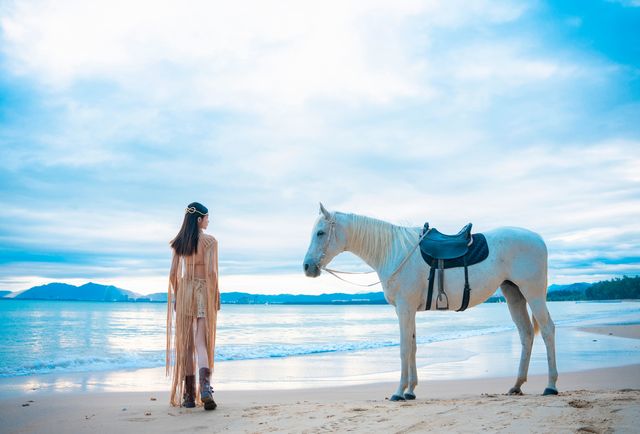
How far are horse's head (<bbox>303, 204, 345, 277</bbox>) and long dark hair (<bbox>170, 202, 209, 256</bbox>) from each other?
1.20m

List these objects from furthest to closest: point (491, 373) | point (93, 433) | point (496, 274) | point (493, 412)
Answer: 1. point (491, 373)
2. point (496, 274)
3. point (93, 433)
4. point (493, 412)

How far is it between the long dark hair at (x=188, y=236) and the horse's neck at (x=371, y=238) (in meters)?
1.67

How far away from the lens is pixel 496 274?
18.2 ft

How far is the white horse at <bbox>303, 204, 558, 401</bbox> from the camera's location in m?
5.46

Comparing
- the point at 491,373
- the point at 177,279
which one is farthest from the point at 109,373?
the point at 491,373

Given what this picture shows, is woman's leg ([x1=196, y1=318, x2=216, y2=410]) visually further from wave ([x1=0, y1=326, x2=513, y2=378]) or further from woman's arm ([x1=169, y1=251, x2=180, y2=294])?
wave ([x1=0, y1=326, x2=513, y2=378])

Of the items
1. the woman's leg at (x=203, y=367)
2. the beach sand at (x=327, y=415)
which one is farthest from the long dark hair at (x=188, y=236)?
the beach sand at (x=327, y=415)

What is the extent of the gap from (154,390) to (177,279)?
277cm

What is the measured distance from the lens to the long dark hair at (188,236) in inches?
209

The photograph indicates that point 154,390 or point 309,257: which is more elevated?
point 309,257

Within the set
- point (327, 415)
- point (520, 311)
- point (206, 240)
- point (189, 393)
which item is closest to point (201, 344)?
point (189, 393)

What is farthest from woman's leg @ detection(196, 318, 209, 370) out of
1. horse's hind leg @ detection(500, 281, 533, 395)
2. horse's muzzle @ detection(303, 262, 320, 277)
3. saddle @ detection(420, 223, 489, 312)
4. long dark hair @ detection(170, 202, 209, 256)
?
horse's hind leg @ detection(500, 281, 533, 395)

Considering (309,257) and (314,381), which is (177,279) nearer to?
(309,257)

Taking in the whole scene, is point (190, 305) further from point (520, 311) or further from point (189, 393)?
point (520, 311)
